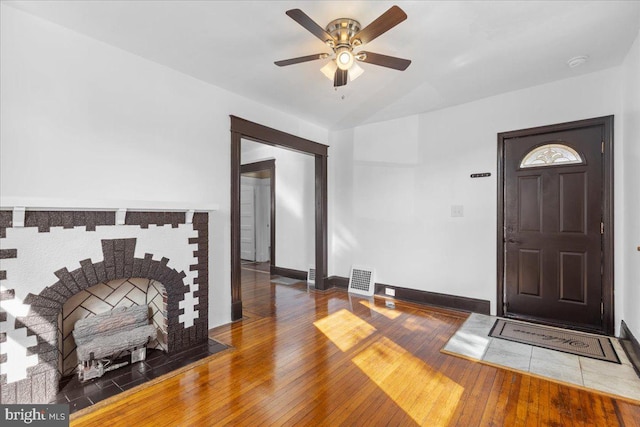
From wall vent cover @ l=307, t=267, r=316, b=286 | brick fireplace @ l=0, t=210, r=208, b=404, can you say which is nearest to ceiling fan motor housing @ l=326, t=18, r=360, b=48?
brick fireplace @ l=0, t=210, r=208, b=404

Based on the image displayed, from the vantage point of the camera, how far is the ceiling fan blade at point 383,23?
174cm

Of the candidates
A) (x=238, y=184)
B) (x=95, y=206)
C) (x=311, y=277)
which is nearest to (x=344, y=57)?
(x=238, y=184)

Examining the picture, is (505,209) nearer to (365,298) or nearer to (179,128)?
(365,298)

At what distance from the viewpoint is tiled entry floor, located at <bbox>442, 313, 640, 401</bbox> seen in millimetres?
2162

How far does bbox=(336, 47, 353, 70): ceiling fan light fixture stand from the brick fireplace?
6.16ft

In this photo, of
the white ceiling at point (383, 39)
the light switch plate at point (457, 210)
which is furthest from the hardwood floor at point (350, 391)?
the white ceiling at point (383, 39)

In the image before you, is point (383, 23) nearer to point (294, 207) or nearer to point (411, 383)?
point (411, 383)

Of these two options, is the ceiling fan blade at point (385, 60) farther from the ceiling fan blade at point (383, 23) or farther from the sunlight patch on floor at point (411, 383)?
the sunlight patch on floor at point (411, 383)

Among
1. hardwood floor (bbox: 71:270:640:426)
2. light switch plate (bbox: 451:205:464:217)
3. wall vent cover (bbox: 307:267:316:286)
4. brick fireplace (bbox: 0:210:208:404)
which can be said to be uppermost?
light switch plate (bbox: 451:205:464:217)

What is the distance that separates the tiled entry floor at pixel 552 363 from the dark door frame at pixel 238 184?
227 cm

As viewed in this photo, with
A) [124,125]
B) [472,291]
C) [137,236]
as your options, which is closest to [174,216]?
[137,236]

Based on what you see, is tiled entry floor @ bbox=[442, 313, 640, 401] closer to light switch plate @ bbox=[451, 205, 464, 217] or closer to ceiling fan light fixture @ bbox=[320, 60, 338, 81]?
light switch plate @ bbox=[451, 205, 464, 217]

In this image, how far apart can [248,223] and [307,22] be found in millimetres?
6451

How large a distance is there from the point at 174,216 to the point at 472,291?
11.5 feet
